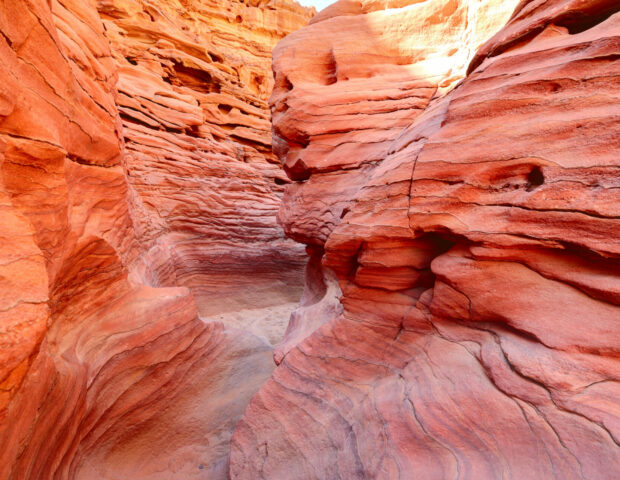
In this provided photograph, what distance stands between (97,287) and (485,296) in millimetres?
4637

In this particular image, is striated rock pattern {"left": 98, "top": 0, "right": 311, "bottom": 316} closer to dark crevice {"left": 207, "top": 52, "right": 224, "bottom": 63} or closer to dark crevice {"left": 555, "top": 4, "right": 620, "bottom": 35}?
dark crevice {"left": 207, "top": 52, "right": 224, "bottom": 63}

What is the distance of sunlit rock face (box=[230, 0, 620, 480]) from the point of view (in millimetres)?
1834

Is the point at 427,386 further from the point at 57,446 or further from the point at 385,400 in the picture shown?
the point at 57,446

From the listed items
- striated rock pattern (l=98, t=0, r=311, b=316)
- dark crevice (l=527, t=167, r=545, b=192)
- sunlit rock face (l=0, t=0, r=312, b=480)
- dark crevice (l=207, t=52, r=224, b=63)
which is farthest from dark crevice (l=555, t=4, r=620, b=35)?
dark crevice (l=207, t=52, r=224, b=63)

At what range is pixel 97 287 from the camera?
3816mm

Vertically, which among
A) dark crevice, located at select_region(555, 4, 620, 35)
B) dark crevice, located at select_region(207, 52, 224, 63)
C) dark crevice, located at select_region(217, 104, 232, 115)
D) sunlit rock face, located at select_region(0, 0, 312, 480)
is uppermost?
dark crevice, located at select_region(207, 52, 224, 63)

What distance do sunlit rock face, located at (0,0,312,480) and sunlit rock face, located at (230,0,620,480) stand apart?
147 cm

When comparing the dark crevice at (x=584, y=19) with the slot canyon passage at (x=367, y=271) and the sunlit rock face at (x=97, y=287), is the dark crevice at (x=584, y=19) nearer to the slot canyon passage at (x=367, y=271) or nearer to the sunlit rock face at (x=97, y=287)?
the slot canyon passage at (x=367, y=271)

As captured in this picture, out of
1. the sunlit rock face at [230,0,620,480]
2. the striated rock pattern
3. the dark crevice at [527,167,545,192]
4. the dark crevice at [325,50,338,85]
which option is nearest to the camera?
the sunlit rock face at [230,0,620,480]

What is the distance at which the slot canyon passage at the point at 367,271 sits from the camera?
1915mm

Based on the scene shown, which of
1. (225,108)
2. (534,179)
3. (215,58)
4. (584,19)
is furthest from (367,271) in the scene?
(215,58)

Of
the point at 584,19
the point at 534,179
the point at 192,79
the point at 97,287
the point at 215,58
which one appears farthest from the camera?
the point at 215,58

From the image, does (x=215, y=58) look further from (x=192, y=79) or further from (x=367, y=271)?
(x=367, y=271)

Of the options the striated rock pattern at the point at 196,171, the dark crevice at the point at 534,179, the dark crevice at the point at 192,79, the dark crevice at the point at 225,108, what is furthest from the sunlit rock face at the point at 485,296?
the dark crevice at the point at 192,79
